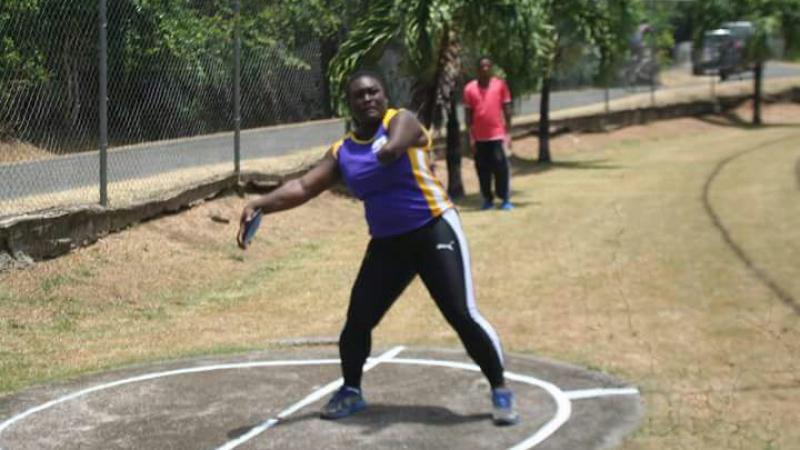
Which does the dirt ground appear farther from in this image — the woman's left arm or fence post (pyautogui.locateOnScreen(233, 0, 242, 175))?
the woman's left arm

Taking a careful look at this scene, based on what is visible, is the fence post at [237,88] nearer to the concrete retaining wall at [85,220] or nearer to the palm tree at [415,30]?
the concrete retaining wall at [85,220]

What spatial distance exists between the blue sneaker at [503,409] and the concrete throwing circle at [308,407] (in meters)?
0.06

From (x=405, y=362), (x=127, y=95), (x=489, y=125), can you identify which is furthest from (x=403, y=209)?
(x=489, y=125)

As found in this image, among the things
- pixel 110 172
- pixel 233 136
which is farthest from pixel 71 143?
pixel 233 136

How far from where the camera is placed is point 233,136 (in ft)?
43.5

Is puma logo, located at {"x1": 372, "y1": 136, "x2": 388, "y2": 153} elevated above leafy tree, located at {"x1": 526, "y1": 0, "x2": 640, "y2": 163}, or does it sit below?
below

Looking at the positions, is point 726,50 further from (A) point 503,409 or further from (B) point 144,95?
(A) point 503,409

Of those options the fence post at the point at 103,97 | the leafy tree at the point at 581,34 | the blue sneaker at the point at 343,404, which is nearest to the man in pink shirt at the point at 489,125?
the leafy tree at the point at 581,34

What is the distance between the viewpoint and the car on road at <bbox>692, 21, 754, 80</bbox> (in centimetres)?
2916

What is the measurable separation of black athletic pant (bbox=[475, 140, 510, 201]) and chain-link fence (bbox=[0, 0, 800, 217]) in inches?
70.9

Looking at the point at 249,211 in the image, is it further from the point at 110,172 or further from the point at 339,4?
the point at 339,4

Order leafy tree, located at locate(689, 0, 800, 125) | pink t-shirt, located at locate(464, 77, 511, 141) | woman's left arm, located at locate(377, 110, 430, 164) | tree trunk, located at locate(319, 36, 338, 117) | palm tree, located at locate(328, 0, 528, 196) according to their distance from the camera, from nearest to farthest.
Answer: woman's left arm, located at locate(377, 110, 430, 164) → pink t-shirt, located at locate(464, 77, 511, 141) → palm tree, located at locate(328, 0, 528, 196) → tree trunk, located at locate(319, 36, 338, 117) → leafy tree, located at locate(689, 0, 800, 125)

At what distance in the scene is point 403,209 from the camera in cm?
573

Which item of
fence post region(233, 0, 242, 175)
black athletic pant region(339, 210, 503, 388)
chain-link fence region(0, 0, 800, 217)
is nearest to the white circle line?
black athletic pant region(339, 210, 503, 388)
